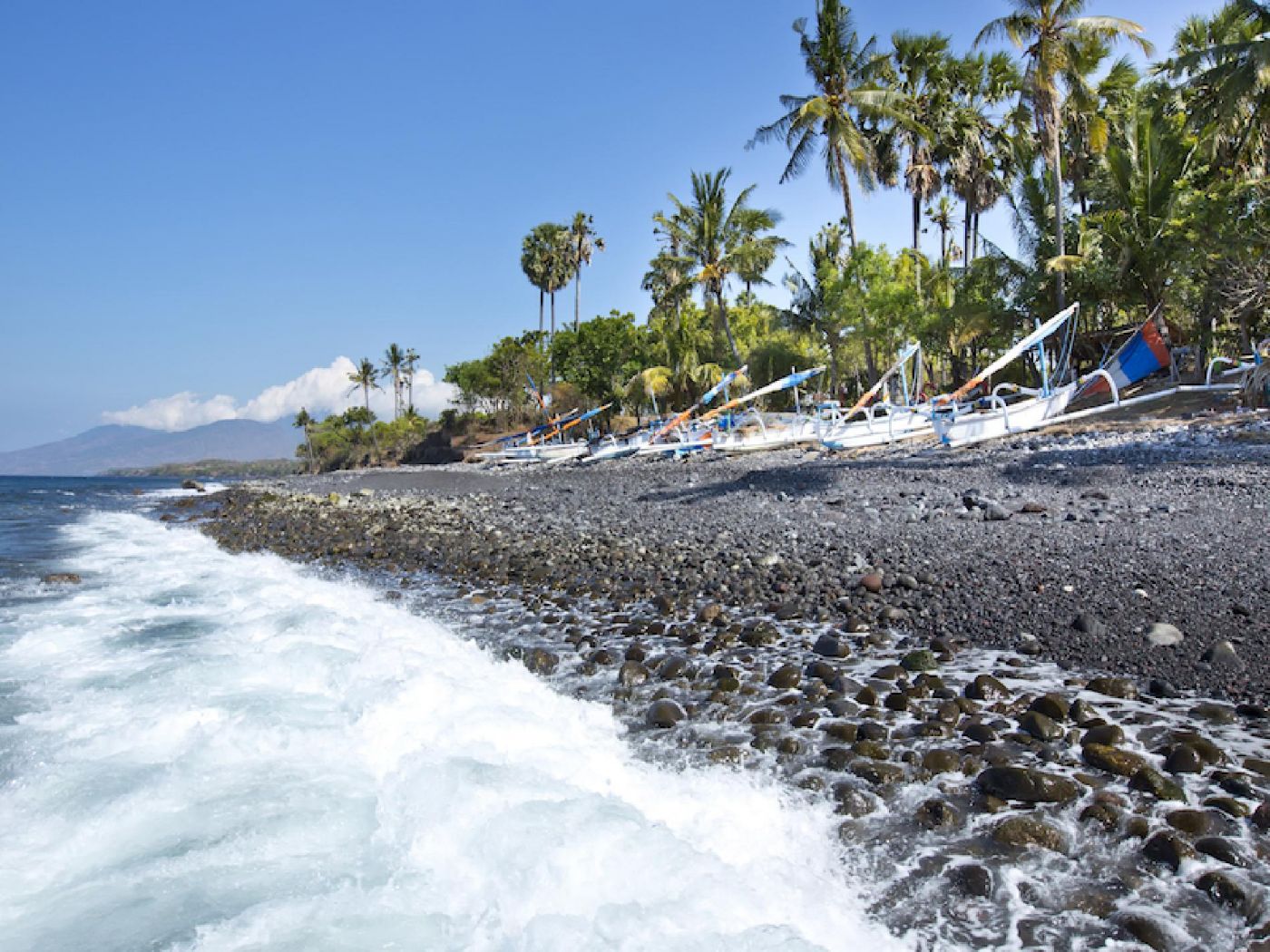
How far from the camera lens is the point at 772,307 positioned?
60.3 meters

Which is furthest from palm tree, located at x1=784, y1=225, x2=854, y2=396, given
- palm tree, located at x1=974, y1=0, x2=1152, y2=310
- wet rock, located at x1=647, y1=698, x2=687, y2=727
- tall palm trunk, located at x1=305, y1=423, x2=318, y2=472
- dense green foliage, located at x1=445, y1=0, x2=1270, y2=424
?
tall palm trunk, located at x1=305, y1=423, x2=318, y2=472

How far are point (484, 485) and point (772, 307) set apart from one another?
124ft

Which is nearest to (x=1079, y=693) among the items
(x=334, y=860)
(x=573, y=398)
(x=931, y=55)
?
(x=334, y=860)

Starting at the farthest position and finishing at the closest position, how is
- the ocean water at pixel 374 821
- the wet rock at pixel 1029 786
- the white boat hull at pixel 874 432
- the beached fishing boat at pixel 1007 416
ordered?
the white boat hull at pixel 874 432 < the beached fishing boat at pixel 1007 416 < the wet rock at pixel 1029 786 < the ocean water at pixel 374 821

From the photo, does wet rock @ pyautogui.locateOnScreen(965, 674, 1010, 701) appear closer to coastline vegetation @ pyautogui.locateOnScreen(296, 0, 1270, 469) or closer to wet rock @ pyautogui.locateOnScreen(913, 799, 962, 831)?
wet rock @ pyautogui.locateOnScreen(913, 799, 962, 831)

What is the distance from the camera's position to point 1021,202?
102ft

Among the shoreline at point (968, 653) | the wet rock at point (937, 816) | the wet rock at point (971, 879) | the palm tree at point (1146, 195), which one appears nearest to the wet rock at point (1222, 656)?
the shoreline at point (968, 653)

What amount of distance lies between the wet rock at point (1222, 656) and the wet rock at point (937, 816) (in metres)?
2.87

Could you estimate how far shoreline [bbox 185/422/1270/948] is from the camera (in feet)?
11.2

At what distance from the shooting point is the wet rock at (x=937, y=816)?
3654 mm

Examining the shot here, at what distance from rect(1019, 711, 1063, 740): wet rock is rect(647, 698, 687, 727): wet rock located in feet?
7.32

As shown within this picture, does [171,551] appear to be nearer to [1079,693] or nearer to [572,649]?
[572,649]

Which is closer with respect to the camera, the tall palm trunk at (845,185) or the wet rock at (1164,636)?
the wet rock at (1164,636)

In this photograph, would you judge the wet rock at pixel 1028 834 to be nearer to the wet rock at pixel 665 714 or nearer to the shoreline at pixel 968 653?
the shoreline at pixel 968 653
